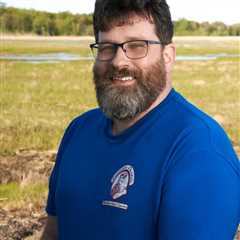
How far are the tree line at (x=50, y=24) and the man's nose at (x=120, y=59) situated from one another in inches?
4126

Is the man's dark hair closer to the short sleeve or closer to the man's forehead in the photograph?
the man's forehead

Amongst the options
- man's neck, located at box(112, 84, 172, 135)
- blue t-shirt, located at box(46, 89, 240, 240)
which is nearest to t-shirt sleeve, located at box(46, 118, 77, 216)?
blue t-shirt, located at box(46, 89, 240, 240)

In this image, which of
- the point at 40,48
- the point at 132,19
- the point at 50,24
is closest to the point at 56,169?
the point at 132,19

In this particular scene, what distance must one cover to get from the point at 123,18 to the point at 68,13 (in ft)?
436

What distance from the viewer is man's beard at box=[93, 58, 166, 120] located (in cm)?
249

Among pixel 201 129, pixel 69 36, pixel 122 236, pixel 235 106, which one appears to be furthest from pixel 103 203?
pixel 69 36

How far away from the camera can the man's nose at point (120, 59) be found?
2.50 meters

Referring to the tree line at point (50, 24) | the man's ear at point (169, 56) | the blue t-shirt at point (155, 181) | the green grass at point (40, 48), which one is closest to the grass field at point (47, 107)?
the blue t-shirt at point (155, 181)

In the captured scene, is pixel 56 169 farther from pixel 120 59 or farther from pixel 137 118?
pixel 120 59

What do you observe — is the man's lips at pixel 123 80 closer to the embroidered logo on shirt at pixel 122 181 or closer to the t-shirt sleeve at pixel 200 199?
the embroidered logo on shirt at pixel 122 181

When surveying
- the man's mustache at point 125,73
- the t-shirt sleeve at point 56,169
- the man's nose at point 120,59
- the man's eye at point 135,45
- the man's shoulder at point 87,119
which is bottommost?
the t-shirt sleeve at point 56,169

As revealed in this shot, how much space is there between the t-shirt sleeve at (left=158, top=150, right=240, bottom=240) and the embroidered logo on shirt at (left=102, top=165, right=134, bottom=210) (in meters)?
0.21

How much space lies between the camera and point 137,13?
247 cm

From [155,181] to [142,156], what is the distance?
141 millimetres
